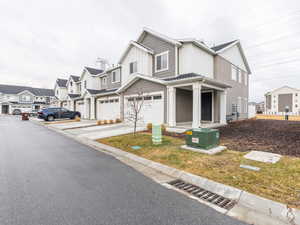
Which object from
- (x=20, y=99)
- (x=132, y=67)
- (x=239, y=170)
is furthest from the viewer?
(x=20, y=99)

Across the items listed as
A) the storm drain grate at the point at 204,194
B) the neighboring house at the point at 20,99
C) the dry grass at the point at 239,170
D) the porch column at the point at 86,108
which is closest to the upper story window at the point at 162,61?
the dry grass at the point at 239,170

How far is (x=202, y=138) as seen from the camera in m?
5.57

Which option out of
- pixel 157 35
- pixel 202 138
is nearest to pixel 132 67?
pixel 157 35

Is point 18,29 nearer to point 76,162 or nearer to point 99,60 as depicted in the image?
point 99,60

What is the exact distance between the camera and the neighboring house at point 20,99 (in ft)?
139

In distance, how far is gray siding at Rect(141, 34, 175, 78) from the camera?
12.7 metres

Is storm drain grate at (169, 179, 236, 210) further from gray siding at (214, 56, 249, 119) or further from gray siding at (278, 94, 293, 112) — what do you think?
gray siding at (278, 94, 293, 112)

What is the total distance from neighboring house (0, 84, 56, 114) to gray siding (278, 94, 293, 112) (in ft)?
255

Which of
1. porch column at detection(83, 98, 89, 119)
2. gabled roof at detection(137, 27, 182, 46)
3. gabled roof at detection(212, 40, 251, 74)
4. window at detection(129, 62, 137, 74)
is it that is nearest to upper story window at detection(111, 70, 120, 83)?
window at detection(129, 62, 137, 74)

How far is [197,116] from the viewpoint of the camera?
1015cm

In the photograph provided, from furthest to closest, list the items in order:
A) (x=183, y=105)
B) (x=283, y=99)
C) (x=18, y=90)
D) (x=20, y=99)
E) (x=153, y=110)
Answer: (x=283, y=99) → (x=18, y=90) → (x=20, y=99) → (x=183, y=105) → (x=153, y=110)

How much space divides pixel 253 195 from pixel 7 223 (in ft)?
13.4

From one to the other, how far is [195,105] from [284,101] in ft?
212

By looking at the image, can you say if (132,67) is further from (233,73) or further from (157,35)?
(233,73)
